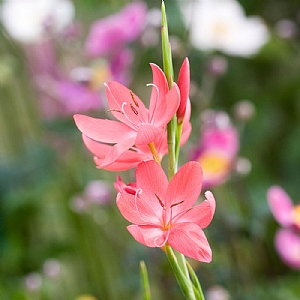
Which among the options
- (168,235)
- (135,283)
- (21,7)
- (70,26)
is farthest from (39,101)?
(168,235)

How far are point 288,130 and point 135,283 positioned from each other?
41 cm

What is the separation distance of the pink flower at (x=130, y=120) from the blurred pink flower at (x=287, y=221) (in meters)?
0.18

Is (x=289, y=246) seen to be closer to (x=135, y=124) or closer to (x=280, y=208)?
(x=280, y=208)

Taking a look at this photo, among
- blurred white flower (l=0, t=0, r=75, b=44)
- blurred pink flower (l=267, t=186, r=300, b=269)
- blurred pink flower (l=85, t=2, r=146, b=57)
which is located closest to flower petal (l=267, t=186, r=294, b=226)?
blurred pink flower (l=267, t=186, r=300, b=269)

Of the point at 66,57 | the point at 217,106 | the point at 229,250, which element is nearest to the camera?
the point at 229,250

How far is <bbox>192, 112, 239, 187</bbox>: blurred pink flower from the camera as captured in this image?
20.6 inches

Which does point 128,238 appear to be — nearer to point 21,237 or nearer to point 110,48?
point 21,237

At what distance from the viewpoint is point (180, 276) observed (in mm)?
167

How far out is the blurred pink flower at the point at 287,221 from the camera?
1.14 feet

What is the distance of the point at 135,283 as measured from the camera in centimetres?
58

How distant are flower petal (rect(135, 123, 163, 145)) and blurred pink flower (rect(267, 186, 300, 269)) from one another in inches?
7.7

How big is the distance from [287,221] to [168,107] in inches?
8.5

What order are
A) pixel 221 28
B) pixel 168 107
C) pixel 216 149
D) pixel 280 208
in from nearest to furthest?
pixel 168 107
pixel 280 208
pixel 216 149
pixel 221 28

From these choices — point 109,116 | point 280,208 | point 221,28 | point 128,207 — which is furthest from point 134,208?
point 221,28
